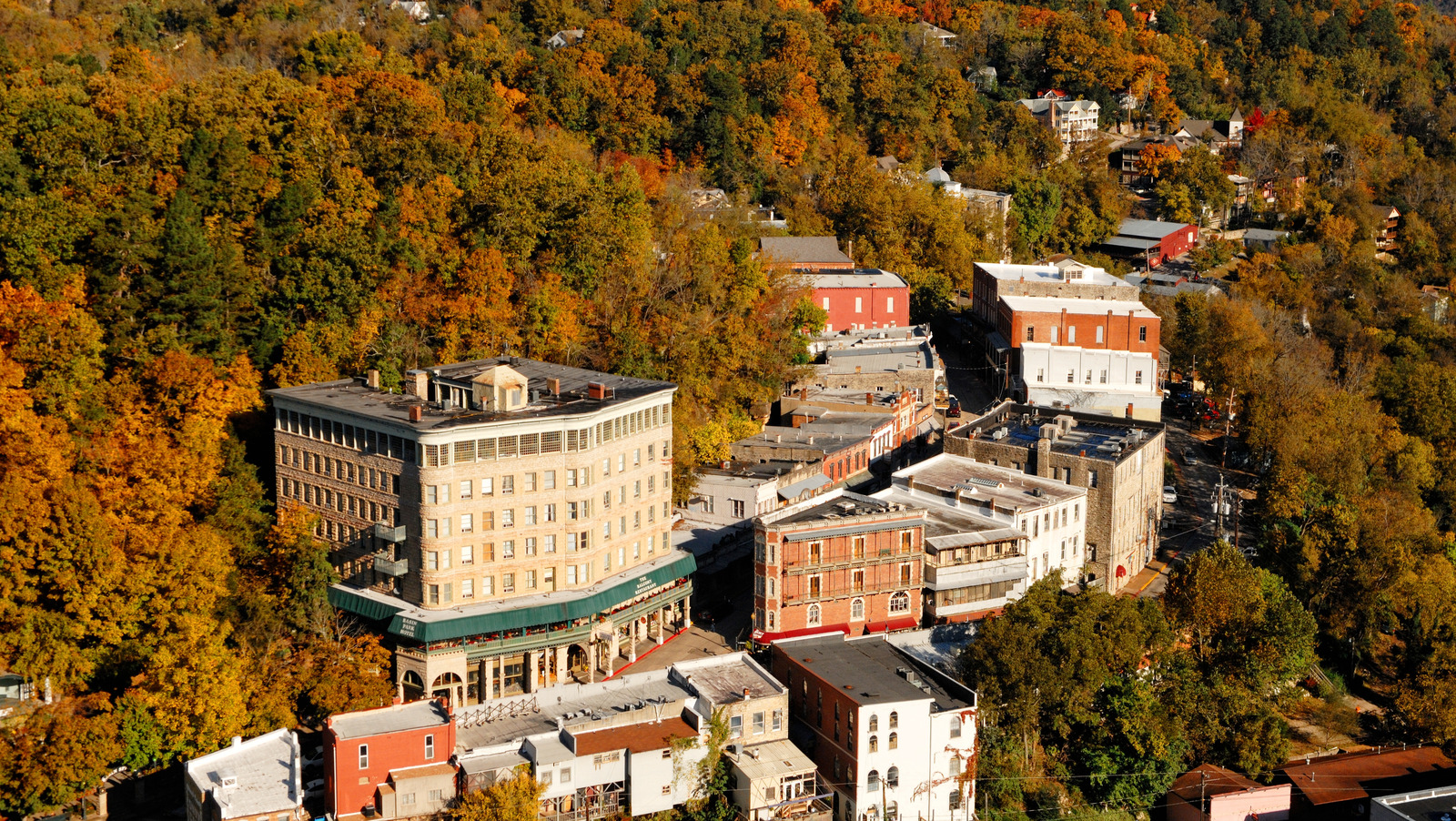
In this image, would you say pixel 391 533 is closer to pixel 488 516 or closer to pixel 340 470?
pixel 488 516

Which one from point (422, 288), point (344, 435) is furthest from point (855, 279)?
point (344, 435)

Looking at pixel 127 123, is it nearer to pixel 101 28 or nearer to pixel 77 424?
pixel 77 424

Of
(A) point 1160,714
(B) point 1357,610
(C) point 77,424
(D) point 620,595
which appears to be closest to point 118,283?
(C) point 77,424

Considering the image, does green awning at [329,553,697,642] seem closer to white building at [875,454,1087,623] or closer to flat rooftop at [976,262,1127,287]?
white building at [875,454,1087,623]

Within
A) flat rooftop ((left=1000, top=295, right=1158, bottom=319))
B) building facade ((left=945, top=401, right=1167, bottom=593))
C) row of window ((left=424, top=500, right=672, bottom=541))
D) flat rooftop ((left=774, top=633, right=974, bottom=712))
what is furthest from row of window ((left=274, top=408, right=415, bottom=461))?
flat rooftop ((left=1000, top=295, right=1158, bottom=319))

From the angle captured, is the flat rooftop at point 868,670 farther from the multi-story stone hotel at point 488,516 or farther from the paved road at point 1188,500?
the paved road at point 1188,500

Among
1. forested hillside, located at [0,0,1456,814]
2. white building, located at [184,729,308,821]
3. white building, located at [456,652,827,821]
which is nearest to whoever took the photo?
white building, located at [184,729,308,821]

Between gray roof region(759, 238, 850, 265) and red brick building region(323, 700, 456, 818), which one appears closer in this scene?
red brick building region(323, 700, 456, 818)

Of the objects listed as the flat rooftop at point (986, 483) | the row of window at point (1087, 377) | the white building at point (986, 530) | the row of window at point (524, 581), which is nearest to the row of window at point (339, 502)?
the row of window at point (524, 581)
